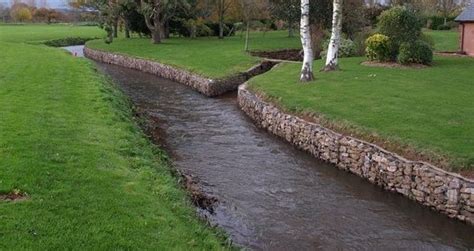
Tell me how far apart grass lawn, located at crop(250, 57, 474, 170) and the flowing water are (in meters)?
1.54

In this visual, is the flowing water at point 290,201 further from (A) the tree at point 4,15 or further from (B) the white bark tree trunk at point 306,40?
(A) the tree at point 4,15

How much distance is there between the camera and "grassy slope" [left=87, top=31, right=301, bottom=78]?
32.5m

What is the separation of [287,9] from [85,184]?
3599 centimetres

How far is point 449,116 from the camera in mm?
15867

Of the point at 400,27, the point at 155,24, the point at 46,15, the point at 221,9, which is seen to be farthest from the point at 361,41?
the point at 46,15

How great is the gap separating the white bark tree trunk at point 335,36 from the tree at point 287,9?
56.4 ft

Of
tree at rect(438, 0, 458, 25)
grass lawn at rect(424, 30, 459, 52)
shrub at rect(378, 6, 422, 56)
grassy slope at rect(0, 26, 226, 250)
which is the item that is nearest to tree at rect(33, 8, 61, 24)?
tree at rect(438, 0, 458, 25)

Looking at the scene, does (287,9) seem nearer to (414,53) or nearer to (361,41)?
(361,41)

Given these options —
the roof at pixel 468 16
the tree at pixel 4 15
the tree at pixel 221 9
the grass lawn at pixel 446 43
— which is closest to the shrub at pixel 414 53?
the roof at pixel 468 16

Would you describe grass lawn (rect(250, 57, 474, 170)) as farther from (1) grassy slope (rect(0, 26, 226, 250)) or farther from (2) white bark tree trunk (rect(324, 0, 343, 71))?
(1) grassy slope (rect(0, 26, 226, 250))

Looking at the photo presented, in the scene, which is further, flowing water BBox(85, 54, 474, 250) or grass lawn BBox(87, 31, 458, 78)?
grass lawn BBox(87, 31, 458, 78)

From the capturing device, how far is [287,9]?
43969 mm

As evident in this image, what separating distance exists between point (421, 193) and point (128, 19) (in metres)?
45.5

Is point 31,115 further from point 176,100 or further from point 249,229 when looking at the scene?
point 176,100
